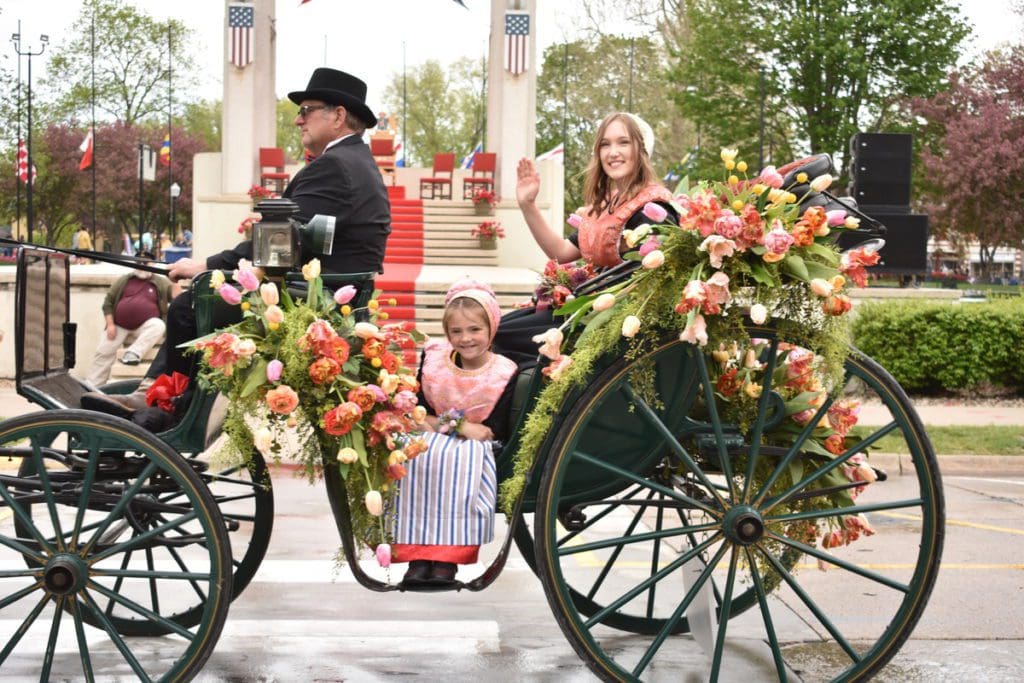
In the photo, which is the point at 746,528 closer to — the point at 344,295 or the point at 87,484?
the point at 344,295

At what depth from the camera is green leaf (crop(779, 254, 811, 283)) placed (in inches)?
150

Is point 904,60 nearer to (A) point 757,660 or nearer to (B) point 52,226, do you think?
(B) point 52,226

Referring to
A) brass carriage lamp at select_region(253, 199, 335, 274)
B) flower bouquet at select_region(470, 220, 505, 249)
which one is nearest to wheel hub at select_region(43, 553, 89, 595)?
brass carriage lamp at select_region(253, 199, 335, 274)

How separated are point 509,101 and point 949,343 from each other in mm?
12564

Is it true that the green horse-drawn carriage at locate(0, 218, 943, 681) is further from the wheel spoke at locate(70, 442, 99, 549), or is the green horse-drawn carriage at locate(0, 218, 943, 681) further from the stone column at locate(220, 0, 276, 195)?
the stone column at locate(220, 0, 276, 195)

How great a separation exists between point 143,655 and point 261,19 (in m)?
21.4

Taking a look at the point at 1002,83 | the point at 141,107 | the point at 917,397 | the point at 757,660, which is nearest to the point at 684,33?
the point at 1002,83

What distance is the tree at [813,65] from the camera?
3597cm

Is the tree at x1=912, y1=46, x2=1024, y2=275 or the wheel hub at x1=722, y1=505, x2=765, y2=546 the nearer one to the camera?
the wheel hub at x1=722, y1=505, x2=765, y2=546

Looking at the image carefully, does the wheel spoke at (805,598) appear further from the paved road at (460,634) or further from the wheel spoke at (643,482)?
the paved road at (460,634)

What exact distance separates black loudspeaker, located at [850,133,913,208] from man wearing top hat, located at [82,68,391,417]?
979 cm

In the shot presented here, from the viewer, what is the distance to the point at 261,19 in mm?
24531

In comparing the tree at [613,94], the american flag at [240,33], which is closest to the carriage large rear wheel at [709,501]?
the american flag at [240,33]

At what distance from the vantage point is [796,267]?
151 inches
